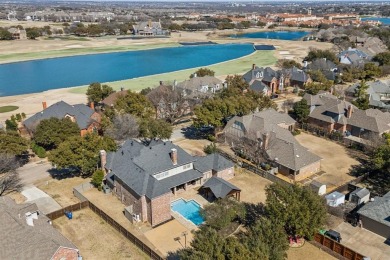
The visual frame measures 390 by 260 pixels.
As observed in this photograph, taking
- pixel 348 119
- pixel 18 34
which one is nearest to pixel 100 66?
pixel 18 34

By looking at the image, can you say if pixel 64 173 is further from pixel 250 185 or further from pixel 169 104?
pixel 169 104

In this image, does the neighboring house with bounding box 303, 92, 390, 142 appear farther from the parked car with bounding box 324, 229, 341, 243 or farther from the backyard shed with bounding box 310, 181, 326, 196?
the parked car with bounding box 324, 229, 341, 243

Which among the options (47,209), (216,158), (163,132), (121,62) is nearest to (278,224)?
(216,158)

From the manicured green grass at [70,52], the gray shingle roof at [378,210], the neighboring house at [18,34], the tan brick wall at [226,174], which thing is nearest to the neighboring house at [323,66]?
the tan brick wall at [226,174]

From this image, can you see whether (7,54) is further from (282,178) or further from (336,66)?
(282,178)

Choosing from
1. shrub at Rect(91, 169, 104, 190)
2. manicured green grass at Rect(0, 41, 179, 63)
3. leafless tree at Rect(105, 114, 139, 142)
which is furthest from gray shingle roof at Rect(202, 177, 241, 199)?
manicured green grass at Rect(0, 41, 179, 63)

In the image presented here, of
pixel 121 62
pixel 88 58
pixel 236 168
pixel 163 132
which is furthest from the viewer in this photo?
pixel 88 58
